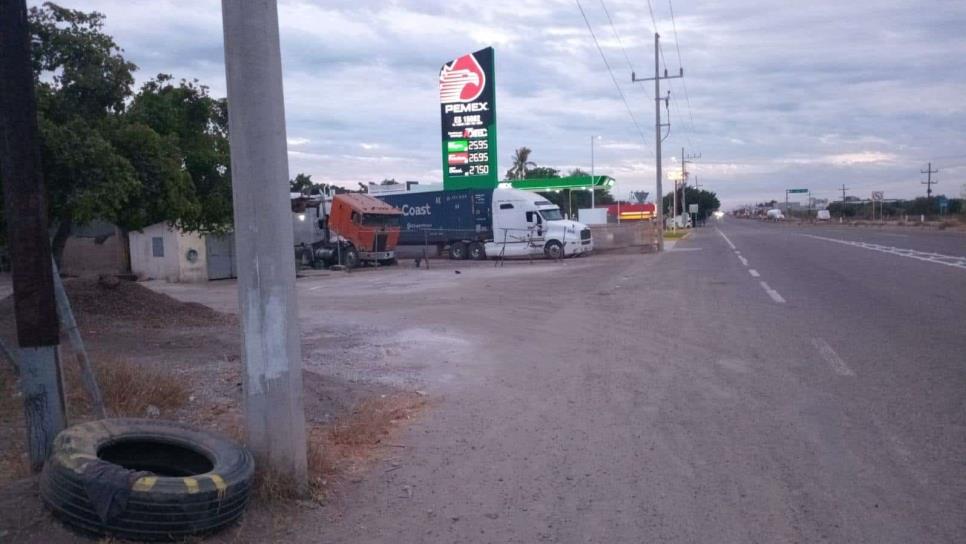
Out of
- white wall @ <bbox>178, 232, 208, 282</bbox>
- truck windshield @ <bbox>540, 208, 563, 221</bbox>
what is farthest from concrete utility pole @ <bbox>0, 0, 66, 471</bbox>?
truck windshield @ <bbox>540, 208, 563, 221</bbox>

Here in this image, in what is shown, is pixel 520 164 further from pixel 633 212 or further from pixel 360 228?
pixel 360 228

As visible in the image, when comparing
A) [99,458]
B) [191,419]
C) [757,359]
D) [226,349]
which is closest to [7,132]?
[99,458]

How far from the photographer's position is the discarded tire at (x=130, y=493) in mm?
4938

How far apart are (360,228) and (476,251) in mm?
7755

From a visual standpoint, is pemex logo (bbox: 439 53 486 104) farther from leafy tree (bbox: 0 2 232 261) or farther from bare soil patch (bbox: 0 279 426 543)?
bare soil patch (bbox: 0 279 426 543)

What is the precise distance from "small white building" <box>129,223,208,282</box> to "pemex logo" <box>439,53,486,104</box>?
1617cm

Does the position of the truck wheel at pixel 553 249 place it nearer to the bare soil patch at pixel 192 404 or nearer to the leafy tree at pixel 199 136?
the leafy tree at pixel 199 136

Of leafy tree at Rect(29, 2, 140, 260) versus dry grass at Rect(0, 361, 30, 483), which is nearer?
dry grass at Rect(0, 361, 30, 483)

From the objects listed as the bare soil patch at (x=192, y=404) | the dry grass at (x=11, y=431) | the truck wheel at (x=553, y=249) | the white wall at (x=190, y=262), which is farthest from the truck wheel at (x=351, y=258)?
the dry grass at (x=11, y=431)

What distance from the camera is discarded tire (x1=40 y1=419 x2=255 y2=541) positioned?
494 cm

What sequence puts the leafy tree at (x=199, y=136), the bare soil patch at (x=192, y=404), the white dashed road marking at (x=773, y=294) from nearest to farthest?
the bare soil patch at (x=192, y=404) → the leafy tree at (x=199, y=136) → the white dashed road marking at (x=773, y=294)

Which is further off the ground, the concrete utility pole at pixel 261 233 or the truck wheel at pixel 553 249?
the concrete utility pole at pixel 261 233

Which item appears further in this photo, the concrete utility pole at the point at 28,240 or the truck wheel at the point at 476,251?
the truck wheel at the point at 476,251

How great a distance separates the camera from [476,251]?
43.5m
